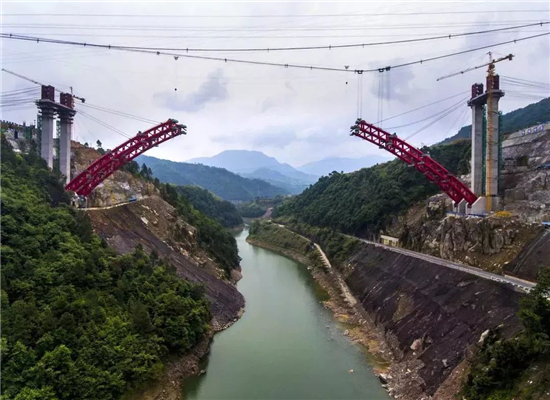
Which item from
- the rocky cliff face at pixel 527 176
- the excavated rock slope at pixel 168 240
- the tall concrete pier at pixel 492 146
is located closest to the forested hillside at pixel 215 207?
the excavated rock slope at pixel 168 240

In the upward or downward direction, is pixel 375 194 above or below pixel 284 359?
above

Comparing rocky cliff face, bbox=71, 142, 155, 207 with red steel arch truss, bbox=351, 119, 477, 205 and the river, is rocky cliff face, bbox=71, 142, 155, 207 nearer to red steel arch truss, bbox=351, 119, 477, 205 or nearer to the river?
the river

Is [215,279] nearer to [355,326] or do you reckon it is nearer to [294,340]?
[294,340]

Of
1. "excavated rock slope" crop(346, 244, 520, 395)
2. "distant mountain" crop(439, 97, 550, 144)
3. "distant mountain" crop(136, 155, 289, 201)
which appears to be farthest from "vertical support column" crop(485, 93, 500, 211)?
"distant mountain" crop(136, 155, 289, 201)

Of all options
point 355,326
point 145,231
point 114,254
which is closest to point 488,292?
point 355,326

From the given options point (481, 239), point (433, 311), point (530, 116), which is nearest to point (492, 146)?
point (481, 239)

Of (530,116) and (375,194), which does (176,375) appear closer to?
(375,194)
